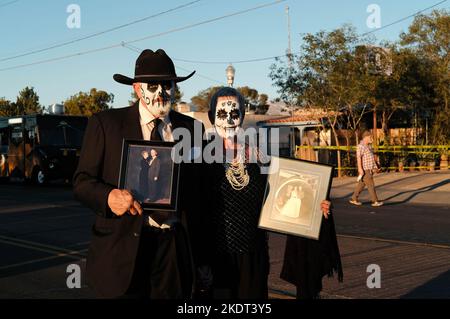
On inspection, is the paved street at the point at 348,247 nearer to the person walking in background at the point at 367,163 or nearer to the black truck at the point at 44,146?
the person walking in background at the point at 367,163

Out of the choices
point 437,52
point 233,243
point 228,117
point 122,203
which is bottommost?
point 233,243

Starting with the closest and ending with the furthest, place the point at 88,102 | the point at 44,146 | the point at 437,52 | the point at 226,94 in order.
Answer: the point at 226,94 → the point at 44,146 → the point at 437,52 → the point at 88,102

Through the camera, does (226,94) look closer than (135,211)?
No

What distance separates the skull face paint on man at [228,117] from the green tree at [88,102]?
56.9 metres

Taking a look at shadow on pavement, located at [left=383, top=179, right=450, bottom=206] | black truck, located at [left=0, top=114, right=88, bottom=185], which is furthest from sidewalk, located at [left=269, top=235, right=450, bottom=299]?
black truck, located at [left=0, top=114, right=88, bottom=185]

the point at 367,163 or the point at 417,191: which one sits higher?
the point at 367,163

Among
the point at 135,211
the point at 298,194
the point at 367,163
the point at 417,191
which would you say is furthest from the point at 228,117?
the point at 417,191

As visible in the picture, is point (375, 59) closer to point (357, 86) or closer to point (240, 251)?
point (357, 86)

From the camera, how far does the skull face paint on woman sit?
3625 mm

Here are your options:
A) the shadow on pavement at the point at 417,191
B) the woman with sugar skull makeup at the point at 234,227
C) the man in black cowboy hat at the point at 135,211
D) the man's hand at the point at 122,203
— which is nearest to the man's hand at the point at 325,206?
the woman with sugar skull makeup at the point at 234,227

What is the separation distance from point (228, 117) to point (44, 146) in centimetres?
2257

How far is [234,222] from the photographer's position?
4.14 meters

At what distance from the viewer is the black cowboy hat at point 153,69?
364 centimetres

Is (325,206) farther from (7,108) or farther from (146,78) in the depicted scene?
(7,108)
